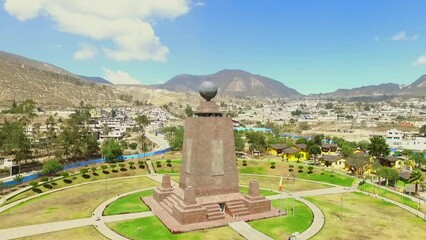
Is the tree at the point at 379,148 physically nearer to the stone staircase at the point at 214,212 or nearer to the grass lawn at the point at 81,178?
the grass lawn at the point at 81,178

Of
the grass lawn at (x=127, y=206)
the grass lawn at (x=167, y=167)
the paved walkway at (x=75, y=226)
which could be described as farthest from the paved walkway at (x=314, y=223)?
the grass lawn at (x=167, y=167)

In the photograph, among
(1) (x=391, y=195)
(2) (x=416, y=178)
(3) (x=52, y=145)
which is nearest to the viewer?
(1) (x=391, y=195)

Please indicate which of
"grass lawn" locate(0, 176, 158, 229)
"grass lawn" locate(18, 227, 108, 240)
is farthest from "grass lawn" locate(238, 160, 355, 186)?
"grass lawn" locate(18, 227, 108, 240)

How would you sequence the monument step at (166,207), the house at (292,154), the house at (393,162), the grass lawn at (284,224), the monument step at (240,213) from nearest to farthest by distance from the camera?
1. the grass lawn at (284,224)
2. the monument step at (240,213)
3. the monument step at (166,207)
4. the house at (393,162)
5. the house at (292,154)

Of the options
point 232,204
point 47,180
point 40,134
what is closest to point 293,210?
point 232,204

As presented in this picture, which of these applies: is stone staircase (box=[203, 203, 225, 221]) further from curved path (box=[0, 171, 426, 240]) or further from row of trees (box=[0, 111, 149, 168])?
row of trees (box=[0, 111, 149, 168])

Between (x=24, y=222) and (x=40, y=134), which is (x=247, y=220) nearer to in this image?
(x=24, y=222)

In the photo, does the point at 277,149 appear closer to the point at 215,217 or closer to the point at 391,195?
the point at 391,195

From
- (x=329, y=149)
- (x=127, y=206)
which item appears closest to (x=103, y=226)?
(x=127, y=206)
